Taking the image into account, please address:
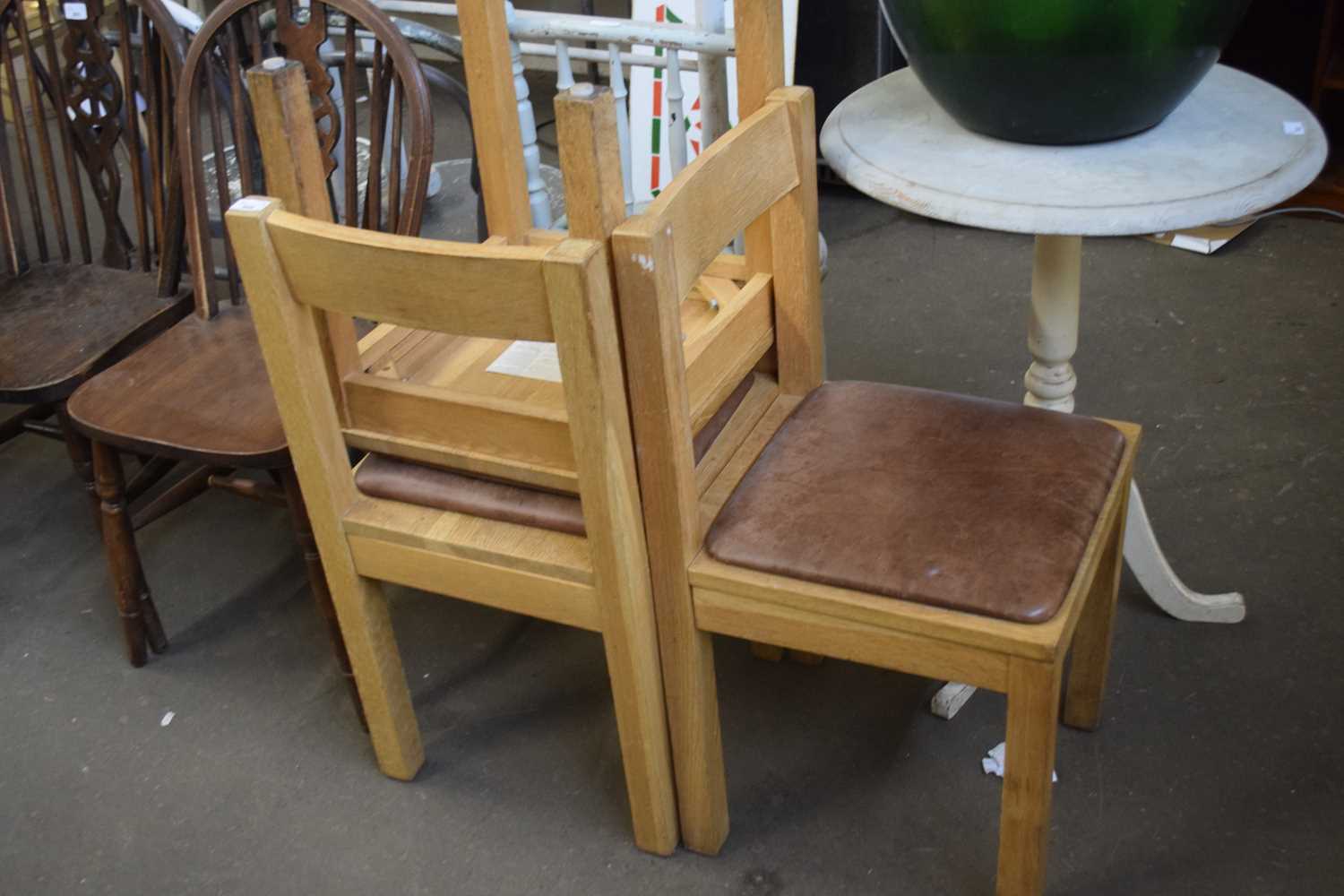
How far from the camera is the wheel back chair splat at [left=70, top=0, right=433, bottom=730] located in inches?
66.5

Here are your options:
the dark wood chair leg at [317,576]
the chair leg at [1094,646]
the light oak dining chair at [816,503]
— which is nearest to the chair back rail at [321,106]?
the dark wood chair leg at [317,576]

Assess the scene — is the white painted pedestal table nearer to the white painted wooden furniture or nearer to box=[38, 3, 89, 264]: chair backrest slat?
the white painted wooden furniture

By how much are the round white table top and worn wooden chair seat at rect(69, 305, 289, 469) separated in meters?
0.77

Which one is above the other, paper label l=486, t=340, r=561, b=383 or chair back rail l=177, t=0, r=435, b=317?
chair back rail l=177, t=0, r=435, b=317

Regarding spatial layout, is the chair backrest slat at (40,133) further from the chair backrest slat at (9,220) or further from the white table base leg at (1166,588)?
the white table base leg at (1166,588)

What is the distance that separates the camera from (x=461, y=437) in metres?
1.42

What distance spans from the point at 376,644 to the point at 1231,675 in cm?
108

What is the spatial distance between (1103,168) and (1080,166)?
21mm

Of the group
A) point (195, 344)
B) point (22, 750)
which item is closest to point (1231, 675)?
point (195, 344)

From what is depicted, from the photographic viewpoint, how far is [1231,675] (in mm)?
1769

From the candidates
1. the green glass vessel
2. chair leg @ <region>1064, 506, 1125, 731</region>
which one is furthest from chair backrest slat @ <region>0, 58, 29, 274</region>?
chair leg @ <region>1064, 506, 1125, 731</region>

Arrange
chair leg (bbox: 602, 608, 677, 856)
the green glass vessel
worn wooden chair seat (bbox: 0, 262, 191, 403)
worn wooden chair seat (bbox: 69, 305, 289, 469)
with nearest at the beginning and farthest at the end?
the green glass vessel → chair leg (bbox: 602, 608, 677, 856) → worn wooden chair seat (bbox: 69, 305, 289, 469) → worn wooden chair seat (bbox: 0, 262, 191, 403)

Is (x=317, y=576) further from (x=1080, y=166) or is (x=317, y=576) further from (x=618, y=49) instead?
(x=1080, y=166)

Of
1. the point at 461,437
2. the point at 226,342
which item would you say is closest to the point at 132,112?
the point at 226,342
